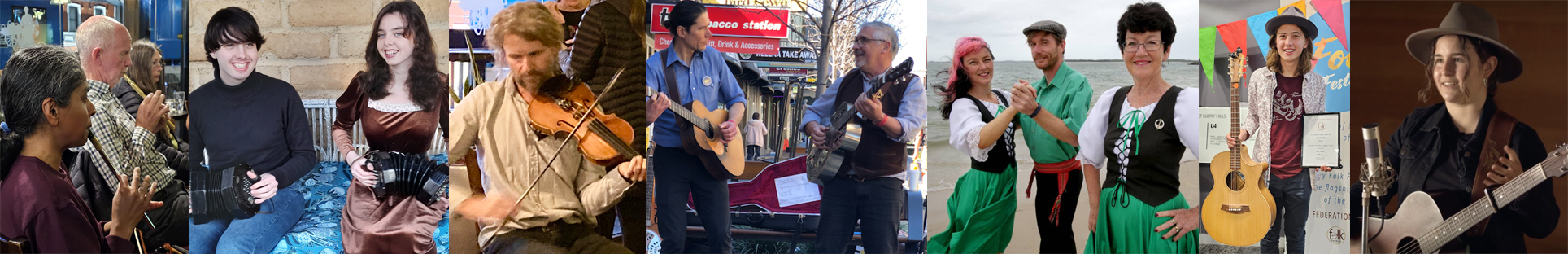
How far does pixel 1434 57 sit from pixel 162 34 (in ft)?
21.3

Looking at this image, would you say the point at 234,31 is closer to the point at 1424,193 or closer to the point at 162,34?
the point at 162,34

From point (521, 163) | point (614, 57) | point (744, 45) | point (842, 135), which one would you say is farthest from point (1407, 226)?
point (521, 163)

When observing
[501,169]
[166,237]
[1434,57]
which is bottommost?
[166,237]

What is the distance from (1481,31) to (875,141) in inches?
124

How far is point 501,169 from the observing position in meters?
4.59

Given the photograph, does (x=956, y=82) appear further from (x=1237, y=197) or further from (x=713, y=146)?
(x=1237, y=197)

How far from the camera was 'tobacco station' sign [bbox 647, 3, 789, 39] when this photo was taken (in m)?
4.59

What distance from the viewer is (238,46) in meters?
4.63

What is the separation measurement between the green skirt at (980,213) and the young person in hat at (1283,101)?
1.31 metres

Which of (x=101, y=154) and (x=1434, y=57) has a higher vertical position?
(x=1434, y=57)

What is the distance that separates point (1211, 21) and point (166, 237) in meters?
5.49

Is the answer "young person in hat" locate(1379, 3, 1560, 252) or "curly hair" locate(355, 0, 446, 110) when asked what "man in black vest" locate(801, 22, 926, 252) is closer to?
"curly hair" locate(355, 0, 446, 110)

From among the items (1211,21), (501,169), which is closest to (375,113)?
(501,169)

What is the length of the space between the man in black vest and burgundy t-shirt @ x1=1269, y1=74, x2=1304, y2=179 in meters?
1.85
